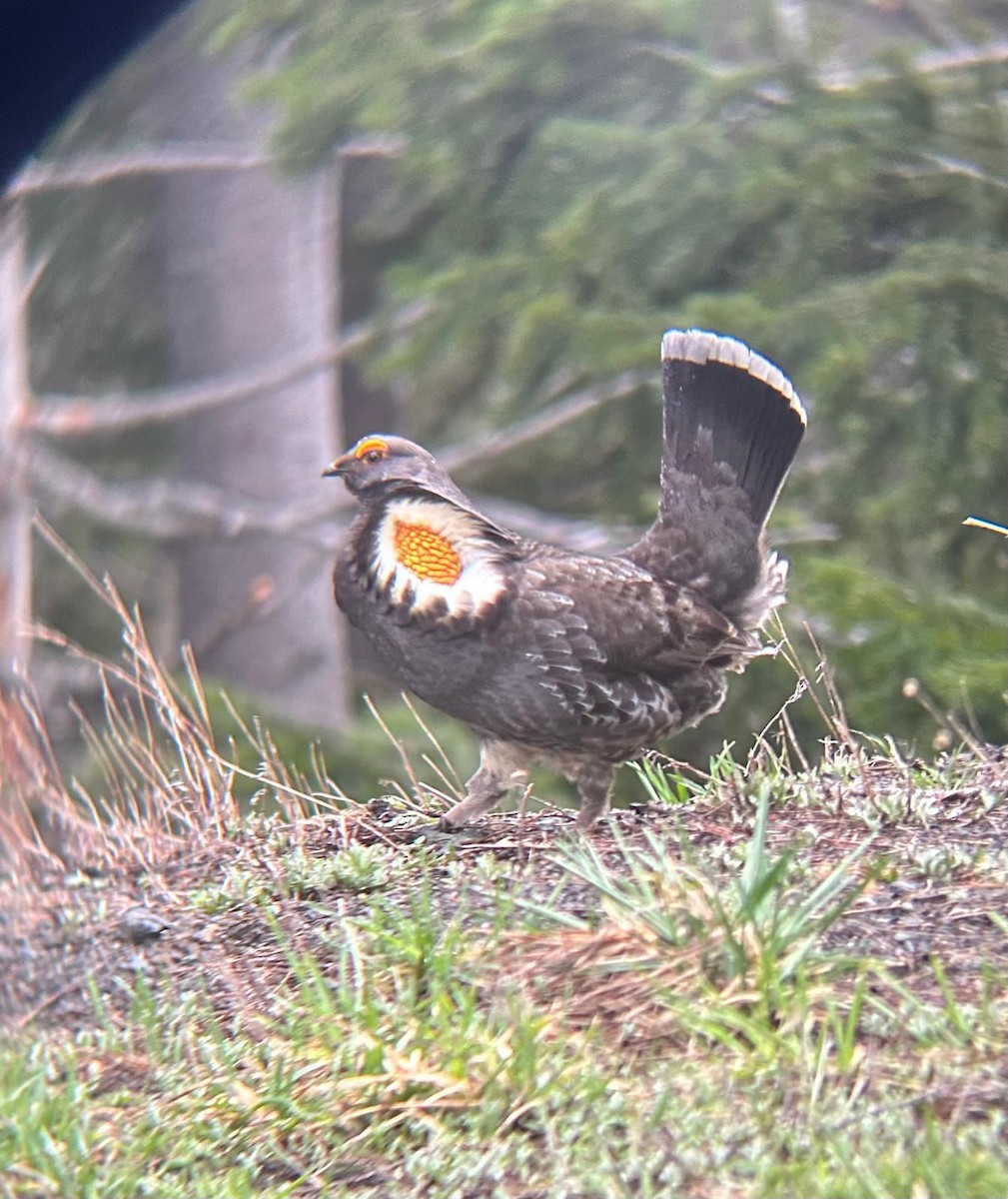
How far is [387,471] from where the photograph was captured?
405cm

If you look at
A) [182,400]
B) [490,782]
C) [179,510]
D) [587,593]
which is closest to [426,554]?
[587,593]

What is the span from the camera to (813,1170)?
2652 millimetres

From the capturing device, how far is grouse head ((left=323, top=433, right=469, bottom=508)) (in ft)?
13.2

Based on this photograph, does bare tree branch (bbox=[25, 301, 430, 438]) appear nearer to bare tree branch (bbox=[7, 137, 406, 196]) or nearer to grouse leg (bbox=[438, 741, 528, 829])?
bare tree branch (bbox=[7, 137, 406, 196])

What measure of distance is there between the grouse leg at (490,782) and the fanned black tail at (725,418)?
859 mm

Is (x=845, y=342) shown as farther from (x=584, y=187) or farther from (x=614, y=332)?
(x=584, y=187)

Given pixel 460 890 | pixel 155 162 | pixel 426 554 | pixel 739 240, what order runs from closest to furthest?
1. pixel 460 890
2. pixel 426 554
3. pixel 739 240
4. pixel 155 162

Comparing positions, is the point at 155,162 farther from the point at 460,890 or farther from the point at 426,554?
the point at 460,890

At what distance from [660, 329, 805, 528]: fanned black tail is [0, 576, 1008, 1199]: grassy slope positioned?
86 centimetres

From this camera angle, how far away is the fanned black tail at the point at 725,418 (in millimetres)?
4320

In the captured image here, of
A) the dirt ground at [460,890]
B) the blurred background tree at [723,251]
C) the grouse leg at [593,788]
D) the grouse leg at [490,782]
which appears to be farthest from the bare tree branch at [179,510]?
the grouse leg at [593,788]

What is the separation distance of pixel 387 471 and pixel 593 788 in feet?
3.41

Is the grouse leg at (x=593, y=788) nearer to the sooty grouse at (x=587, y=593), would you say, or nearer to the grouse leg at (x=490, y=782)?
the sooty grouse at (x=587, y=593)

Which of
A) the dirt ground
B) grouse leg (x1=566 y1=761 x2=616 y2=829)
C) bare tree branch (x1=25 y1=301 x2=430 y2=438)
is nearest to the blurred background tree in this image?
bare tree branch (x1=25 y1=301 x2=430 y2=438)
